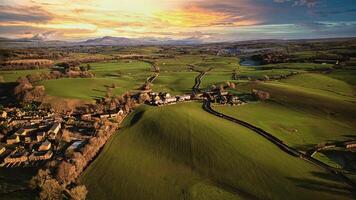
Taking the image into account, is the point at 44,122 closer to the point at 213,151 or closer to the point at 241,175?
the point at 213,151

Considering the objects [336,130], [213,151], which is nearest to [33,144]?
[213,151]

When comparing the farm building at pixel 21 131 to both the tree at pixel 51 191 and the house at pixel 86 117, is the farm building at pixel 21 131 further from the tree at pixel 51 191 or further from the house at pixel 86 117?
the tree at pixel 51 191

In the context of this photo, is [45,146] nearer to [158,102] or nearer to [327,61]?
[158,102]

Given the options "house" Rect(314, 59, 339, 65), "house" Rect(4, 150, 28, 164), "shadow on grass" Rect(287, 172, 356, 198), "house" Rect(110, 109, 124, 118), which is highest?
"house" Rect(314, 59, 339, 65)

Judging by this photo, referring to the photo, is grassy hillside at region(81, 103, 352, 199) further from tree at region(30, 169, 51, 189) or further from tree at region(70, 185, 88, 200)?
tree at region(30, 169, 51, 189)

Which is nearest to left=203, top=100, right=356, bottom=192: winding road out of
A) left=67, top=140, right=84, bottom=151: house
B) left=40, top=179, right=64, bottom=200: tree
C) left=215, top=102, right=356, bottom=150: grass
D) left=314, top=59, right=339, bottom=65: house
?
left=215, top=102, right=356, bottom=150: grass

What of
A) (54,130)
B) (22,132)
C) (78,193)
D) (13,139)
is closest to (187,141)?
(78,193)
